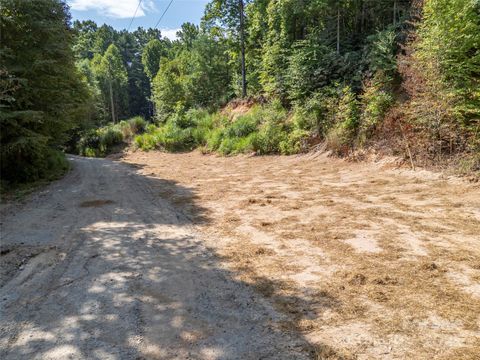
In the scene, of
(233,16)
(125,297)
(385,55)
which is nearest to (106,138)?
(233,16)

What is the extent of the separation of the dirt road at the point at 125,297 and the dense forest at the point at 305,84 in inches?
187

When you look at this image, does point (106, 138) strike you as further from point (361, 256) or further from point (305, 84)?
point (361, 256)

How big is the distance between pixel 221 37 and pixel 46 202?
19364mm

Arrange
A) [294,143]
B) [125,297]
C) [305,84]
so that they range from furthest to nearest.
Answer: [305,84], [294,143], [125,297]

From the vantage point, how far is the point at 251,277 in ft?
12.0

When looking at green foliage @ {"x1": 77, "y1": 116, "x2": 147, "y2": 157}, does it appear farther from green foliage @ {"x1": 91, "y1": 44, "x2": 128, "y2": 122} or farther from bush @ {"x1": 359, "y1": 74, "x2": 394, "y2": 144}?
bush @ {"x1": 359, "y1": 74, "x2": 394, "y2": 144}

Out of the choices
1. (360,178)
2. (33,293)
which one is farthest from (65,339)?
(360,178)

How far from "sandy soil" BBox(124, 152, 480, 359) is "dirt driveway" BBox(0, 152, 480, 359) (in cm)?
2

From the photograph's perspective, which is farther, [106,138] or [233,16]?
[106,138]

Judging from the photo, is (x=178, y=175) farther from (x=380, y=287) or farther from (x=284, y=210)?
(x=380, y=287)

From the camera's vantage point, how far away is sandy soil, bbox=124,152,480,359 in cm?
255

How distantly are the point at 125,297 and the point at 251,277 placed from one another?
4.34 feet

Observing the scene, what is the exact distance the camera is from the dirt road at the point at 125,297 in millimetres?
2525

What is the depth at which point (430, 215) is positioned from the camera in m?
5.28
